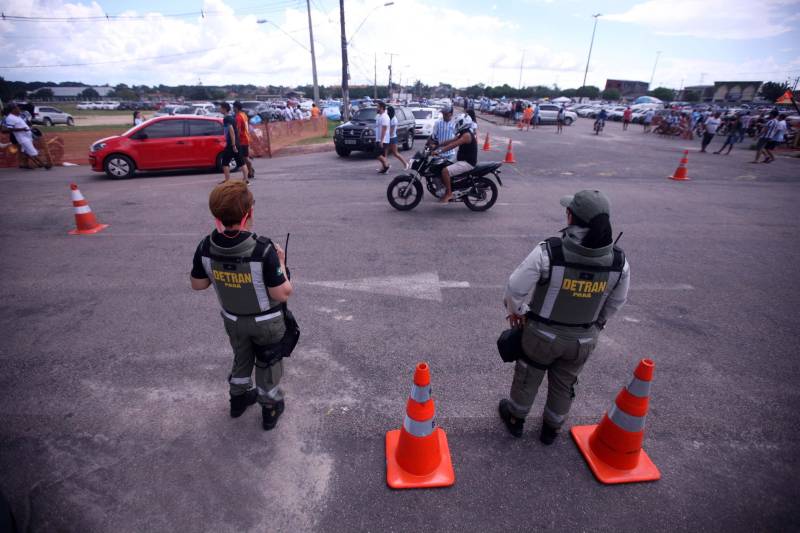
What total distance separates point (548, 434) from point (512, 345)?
2.20 feet

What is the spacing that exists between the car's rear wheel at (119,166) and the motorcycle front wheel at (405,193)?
7.76 meters

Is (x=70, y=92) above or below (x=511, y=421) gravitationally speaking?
above

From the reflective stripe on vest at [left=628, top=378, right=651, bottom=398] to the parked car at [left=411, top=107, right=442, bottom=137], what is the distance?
63.7 ft

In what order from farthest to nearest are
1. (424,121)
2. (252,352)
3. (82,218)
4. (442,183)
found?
(424,121), (442,183), (82,218), (252,352)

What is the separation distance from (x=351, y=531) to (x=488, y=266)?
12.5 feet

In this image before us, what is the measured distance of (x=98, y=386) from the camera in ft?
10.3

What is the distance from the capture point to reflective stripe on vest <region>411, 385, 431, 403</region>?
2287mm

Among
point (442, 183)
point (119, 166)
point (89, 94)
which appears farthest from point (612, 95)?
point (89, 94)

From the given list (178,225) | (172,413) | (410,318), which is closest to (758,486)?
(410,318)

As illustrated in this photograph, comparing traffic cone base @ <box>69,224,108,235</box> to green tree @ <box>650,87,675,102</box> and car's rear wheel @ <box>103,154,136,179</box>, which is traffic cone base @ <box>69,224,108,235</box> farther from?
green tree @ <box>650,87,675,102</box>

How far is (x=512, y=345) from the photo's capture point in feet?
8.27

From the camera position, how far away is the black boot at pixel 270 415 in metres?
2.71

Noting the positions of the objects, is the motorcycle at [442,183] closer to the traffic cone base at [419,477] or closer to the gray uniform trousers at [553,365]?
the gray uniform trousers at [553,365]

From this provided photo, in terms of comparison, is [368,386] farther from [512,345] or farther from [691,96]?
[691,96]
